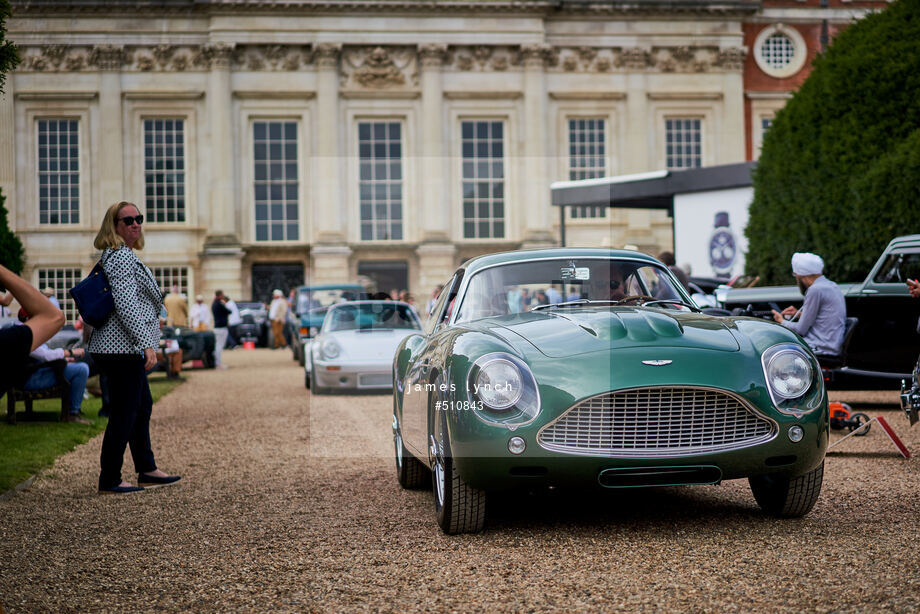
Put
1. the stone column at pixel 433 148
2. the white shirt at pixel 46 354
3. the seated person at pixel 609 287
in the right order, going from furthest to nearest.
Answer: the stone column at pixel 433 148 < the white shirt at pixel 46 354 < the seated person at pixel 609 287

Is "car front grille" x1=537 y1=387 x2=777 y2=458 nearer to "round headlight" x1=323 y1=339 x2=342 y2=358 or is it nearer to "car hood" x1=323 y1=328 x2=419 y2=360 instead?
"car hood" x1=323 y1=328 x2=419 y2=360

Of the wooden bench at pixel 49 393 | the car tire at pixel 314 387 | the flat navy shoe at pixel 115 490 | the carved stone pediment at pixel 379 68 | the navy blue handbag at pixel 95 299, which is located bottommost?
the flat navy shoe at pixel 115 490

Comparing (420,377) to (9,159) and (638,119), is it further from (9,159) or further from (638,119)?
(9,159)

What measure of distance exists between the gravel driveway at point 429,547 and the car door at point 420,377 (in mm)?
416

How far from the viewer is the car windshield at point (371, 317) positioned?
1545 cm

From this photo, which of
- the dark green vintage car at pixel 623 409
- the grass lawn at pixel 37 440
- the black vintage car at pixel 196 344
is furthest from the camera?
the black vintage car at pixel 196 344

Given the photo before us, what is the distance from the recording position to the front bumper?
1443cm

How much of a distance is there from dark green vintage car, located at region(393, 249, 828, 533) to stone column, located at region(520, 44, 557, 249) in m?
34.7

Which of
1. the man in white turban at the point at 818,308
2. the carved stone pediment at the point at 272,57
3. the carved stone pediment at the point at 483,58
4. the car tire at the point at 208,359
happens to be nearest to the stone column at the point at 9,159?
the carved stone pediment at the point at 272,57

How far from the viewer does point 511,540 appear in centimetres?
507

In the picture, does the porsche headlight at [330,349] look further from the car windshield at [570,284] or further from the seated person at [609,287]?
the seated person at [609,287]

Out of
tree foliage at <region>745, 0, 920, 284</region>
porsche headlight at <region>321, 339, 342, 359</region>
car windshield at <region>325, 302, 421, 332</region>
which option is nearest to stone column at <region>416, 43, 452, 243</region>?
car windshield at <region>325, 302, 421, 332</region>

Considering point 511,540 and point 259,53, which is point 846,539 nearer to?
point 511,540

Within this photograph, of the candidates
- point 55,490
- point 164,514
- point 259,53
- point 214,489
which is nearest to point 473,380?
point 164,514
